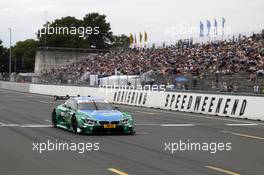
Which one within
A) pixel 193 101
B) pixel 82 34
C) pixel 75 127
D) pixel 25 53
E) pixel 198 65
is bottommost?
pixel 75 127

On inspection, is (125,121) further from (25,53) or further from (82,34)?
(25,53)

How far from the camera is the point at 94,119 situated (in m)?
17.5

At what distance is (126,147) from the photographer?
14.5m

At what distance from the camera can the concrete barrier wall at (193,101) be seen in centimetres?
2629

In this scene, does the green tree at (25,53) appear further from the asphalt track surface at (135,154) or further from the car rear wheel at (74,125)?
the asphalt track surface at (135,154)

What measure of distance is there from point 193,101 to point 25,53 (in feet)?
443

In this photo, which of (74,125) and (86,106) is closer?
(74,125)

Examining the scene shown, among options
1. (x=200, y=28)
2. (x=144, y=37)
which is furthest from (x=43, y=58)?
(x=200, y=28)

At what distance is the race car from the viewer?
17500 mm

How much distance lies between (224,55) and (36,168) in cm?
3551

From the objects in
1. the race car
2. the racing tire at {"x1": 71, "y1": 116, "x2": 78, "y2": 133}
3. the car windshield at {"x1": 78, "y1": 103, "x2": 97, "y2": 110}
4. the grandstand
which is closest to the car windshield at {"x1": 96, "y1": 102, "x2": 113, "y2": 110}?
the race car

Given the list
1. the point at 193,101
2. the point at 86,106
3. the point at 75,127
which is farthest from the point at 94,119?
the point at 193,101

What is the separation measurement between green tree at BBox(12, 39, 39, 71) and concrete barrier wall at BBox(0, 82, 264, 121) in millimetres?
109468

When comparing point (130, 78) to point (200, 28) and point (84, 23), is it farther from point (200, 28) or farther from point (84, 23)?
point (84, 23)
